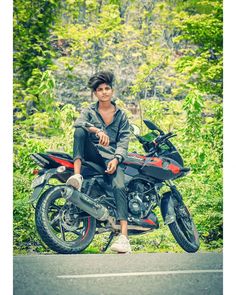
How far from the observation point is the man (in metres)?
6.61

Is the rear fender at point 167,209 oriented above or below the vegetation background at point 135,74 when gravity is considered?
below

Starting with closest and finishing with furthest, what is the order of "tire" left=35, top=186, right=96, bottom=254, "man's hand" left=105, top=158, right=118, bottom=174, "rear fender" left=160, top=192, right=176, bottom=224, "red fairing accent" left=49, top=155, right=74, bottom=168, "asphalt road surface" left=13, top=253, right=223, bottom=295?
"asphalt road surface" left=13, top=253, right=223, bottom=295 → "tire" left=35, top=186, right=96, bottom=254 → "red fairing accent" left=49, top=155, right=74, bottom=168 → "man's hand" left=105, top=158, right=118, bottom=174 → "rear fender" left=160, top=192, right=176, bottom=224

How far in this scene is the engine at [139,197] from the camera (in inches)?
264

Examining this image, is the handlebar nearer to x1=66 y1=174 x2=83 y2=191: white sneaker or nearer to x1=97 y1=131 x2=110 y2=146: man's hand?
x1=97 y1=131 x2=110 y2=146: man's hand

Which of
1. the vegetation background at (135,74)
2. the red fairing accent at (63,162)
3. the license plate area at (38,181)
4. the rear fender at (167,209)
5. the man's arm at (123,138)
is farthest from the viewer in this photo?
the vegetation background at (135,74)

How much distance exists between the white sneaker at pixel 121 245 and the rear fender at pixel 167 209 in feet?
1.77

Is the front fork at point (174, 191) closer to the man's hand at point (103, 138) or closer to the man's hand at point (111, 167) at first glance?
the man's hand at point (111, 167)

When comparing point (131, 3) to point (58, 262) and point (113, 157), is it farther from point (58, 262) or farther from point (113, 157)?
point (58, 262)

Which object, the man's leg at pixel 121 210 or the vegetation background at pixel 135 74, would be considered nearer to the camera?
the man's leg at pixel 121 210

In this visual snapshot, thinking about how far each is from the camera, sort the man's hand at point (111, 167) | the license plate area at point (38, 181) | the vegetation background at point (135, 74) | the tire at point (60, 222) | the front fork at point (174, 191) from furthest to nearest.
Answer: the vegetation background at point (135, 74), the front fork at point (174, 191), the man's hand at point (111, 167), the license plate area at point (38, 181), the tire at point (60, 222)

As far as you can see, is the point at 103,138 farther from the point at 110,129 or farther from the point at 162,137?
the point at 162,137

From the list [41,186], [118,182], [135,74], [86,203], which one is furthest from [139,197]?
[135,74]

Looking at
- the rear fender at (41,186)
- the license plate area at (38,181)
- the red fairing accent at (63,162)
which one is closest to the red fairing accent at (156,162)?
the red fairing accent at (63,162)

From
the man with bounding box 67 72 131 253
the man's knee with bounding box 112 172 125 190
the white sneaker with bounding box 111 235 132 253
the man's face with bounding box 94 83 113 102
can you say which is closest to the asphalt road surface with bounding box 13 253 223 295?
the white sneaker with bounding box 111 235 132 253
